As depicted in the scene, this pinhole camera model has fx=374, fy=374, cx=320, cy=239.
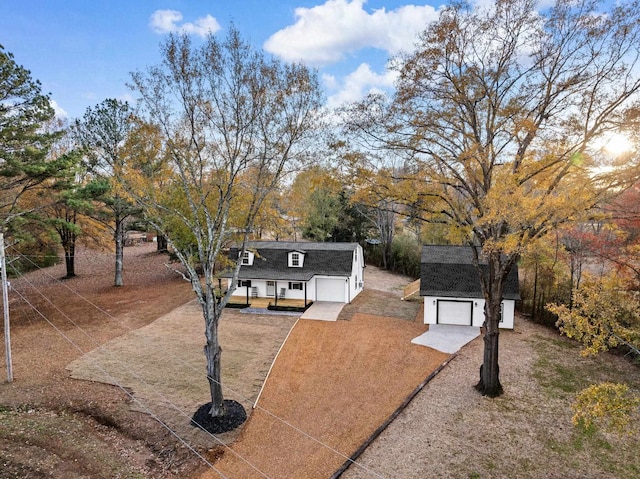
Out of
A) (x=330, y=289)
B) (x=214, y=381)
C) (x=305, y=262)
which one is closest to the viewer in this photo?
(x=214, y=381)

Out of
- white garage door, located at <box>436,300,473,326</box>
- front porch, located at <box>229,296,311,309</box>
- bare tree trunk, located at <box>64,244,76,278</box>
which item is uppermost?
bare tree trunk, located at <box>64,244,76,278</box>

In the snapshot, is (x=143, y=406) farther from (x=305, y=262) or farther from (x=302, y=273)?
(x=305, y=262)

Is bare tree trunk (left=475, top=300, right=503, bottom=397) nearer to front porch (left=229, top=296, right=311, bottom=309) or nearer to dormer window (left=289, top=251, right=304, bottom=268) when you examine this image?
front porch (left=229, top=296, right=311, bottom=309)

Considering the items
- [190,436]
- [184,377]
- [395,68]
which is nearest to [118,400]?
[184,377]

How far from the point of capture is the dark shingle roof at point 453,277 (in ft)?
66.6

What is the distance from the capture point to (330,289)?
25.0 metres

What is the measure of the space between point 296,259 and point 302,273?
Answer: 1.22m

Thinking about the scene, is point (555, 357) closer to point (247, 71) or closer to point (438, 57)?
A: point (438, 57)

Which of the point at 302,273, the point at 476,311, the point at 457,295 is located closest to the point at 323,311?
the point at 302,273

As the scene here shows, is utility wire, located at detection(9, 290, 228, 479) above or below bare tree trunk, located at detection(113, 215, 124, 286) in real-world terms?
below

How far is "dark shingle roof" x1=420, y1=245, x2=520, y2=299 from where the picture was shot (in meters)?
20.3

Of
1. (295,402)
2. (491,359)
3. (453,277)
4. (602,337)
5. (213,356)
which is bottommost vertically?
(295,402)

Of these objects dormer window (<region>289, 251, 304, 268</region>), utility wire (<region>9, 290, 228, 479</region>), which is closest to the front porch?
dormer window (<region>289, 251, 304, 268</region>)

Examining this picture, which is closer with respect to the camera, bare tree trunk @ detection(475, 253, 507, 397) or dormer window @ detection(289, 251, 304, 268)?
bare tree trunk @ detection(475, 253, 507, 397)
